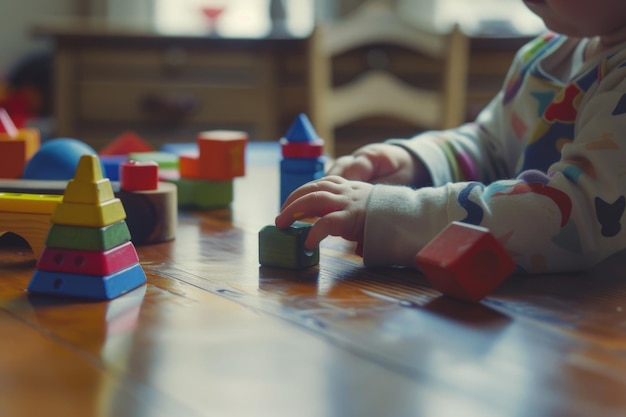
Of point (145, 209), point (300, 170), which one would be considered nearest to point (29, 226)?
point (145, 209)

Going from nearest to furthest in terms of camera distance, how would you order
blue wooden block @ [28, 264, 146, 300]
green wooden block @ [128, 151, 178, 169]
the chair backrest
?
blue wooden block @ [28, 264, 146, 300]
green wooden block @ [128, 151, 178, 169]
the chair backrest

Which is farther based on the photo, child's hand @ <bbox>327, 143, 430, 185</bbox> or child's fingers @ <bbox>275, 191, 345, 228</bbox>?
child's hand @ <bbox>327, 143, 430, 185</bbox>

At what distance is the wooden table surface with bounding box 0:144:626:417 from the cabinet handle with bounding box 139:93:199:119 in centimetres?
173

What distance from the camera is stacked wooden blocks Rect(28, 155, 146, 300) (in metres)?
0.55

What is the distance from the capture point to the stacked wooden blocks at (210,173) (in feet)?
3.12

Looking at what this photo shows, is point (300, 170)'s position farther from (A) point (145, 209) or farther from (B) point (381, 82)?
(B) point (381, 82)

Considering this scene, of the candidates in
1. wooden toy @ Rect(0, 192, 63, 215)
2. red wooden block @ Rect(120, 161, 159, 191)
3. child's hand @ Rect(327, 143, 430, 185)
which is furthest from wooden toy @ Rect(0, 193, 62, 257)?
child's hand @ Rect(327, 143, 430, 185)

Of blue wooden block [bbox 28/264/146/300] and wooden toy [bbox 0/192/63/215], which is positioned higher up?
wooden toy [bbox 0/192/63/215]

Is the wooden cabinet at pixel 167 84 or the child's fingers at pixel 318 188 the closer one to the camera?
the child's fingers at pixel 318 188

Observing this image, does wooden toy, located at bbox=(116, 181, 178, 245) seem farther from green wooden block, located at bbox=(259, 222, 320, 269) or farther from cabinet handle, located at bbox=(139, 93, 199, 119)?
cabinet handle, located at bbox=(139, 93, 199, 119)

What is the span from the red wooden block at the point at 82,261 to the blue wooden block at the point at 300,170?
1.19ft

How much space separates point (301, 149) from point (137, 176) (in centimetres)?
22

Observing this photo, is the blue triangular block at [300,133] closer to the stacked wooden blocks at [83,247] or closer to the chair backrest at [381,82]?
the stacked wooden blocks at [83,247]

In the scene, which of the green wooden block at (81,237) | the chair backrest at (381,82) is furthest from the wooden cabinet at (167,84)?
the green wooden block at (81,237)
